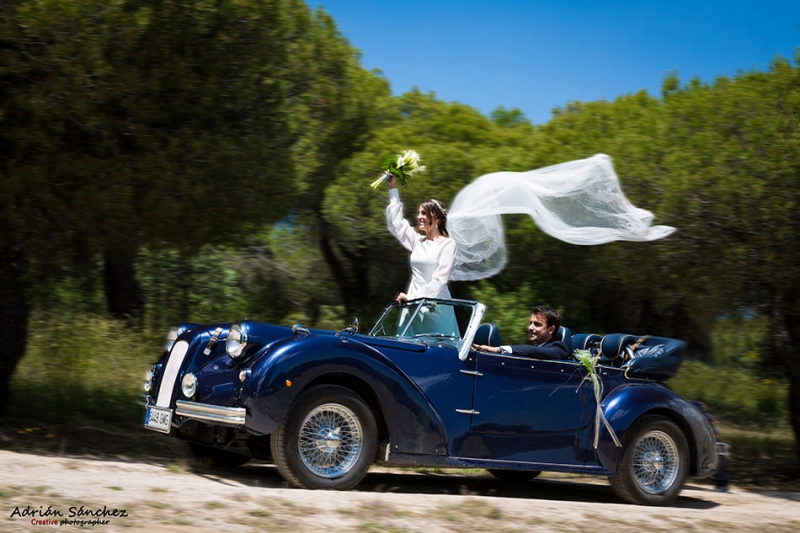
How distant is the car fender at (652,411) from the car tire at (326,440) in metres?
2.41

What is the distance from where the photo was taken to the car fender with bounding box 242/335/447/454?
6891mm

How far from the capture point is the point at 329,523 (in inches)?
237

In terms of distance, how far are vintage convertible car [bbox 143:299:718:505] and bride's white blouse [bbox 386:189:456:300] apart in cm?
28

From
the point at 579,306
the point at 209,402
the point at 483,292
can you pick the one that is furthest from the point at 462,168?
the point at 209,402

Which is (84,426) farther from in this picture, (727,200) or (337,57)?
(727,200)

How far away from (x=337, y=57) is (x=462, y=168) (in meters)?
2.82

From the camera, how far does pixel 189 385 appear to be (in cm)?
734

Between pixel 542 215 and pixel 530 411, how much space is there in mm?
2257

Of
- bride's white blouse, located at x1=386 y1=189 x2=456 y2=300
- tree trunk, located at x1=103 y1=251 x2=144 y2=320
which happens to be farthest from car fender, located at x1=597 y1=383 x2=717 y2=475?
tree trunk, located at x1=103 y1=251 x2=144 y2=320

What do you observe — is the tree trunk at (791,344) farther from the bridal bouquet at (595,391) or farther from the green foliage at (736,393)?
the green foliage at (736,393)

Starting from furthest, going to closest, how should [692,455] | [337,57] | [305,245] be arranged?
1. [305,245]
2. [337,57]
3. [692,455]

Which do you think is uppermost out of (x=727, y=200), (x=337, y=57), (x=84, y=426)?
(x=337, y=57)

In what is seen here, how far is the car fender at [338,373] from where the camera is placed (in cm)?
689

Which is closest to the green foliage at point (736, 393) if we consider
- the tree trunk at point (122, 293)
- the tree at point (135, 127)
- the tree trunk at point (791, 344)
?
the tree trunk at point (791, 344)
